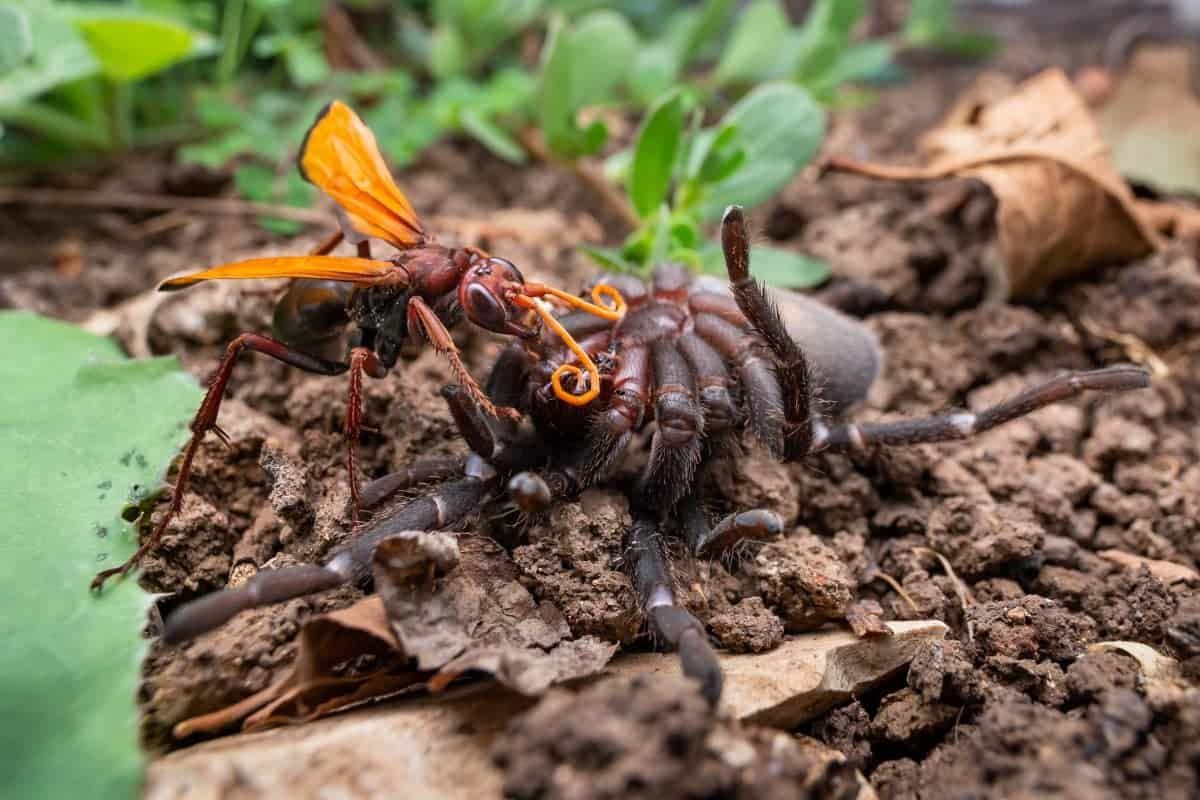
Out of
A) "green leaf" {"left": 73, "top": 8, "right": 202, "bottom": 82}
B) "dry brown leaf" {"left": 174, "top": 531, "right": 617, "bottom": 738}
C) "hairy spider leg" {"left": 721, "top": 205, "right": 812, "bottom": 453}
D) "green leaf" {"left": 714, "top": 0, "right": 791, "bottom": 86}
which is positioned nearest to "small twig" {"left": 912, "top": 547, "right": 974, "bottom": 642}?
"hairy spider leg" {"left": 721, "top": 205, "right": 812, "bottom": 453}

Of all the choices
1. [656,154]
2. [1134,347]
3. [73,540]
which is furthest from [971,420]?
[73,540]

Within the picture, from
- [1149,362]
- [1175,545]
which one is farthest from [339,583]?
[1149,362]

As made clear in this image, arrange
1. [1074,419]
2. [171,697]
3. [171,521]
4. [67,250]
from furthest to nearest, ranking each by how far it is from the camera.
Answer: [67,250] → [1074,419] → [171,521] → [171,697]

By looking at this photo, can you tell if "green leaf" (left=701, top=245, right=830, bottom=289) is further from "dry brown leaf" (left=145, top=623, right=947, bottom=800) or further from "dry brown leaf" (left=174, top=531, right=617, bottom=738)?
"dry brown leaf" (left=174, top=531, right=617, bottom=738)

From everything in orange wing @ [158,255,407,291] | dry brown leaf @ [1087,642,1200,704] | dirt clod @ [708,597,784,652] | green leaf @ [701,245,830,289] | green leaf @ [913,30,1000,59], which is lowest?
dry brown leaf @ [1087,642,1200,704]

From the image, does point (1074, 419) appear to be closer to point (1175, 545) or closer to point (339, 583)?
point (1175, 545)
